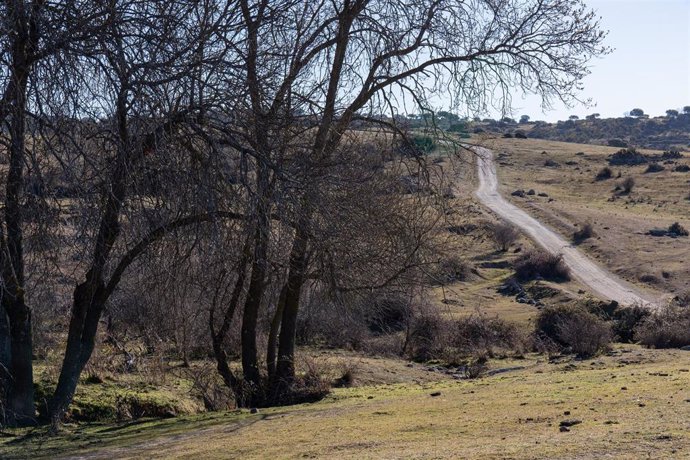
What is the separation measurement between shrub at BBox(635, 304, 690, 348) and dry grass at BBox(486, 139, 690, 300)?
1480cm

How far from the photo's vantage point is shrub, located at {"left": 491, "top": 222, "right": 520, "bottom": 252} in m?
50.1

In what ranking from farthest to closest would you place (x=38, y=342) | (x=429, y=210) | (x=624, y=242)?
(x=624, y=242), (x=38, y=342), (x=429, y=210)

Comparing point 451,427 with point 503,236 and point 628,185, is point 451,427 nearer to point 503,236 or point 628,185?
point 503,236

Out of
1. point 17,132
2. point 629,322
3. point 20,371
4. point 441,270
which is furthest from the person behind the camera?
point 629,322

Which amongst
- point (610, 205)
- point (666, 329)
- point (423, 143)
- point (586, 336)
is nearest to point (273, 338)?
point (423, 143)

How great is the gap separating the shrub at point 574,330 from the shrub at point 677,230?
26080mm

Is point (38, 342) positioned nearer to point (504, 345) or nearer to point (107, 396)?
point (107, 396)

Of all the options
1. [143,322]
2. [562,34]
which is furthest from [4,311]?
[562,34]

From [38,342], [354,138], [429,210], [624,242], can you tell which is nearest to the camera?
[354,138]

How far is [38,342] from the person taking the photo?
1906 centimetres

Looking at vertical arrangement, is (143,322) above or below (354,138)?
below

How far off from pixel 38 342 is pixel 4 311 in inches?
227

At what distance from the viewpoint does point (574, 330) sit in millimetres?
24656

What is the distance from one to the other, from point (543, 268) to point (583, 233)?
12102 mm
